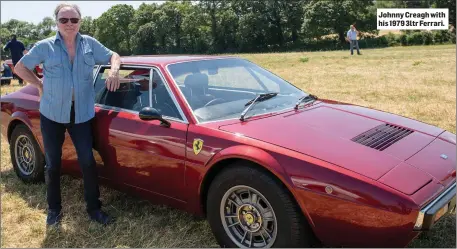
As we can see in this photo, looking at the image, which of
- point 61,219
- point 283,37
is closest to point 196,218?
point 61,219

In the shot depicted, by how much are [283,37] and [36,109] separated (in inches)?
2402

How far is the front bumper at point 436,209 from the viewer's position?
2.42 m

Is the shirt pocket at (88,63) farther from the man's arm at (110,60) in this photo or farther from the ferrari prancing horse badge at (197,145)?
the ferrari prancing horse badge at (197,145)

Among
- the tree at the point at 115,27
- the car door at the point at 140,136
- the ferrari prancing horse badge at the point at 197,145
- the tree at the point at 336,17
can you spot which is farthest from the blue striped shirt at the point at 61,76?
the tree at the point at 336,17

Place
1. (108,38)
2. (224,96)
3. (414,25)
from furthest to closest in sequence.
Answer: (108,38), (414,25), (224,96)

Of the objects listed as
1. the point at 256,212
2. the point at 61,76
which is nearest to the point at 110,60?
the point at 61,76

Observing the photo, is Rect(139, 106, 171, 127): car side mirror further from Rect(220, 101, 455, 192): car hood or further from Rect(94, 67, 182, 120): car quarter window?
Rect(220, 101, 455, 192): car hood

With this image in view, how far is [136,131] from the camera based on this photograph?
353 cm

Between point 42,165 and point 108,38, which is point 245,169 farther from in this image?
point 108,38

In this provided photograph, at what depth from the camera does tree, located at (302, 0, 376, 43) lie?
54375mm

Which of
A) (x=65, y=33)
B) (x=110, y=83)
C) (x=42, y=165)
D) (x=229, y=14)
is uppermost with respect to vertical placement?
(x=229, y=14)

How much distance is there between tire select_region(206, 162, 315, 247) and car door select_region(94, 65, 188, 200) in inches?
15.5

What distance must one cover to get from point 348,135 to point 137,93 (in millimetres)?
1873

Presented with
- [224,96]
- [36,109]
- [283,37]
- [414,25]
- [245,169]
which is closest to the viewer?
[245,169]
